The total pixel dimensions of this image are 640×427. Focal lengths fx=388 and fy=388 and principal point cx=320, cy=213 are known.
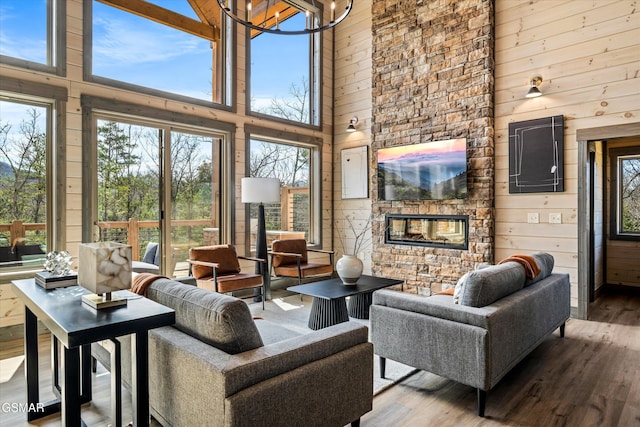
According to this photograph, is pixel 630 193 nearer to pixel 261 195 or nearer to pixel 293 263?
pixel 293 263

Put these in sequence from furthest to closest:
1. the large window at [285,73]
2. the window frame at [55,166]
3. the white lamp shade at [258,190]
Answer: the large window at [285,73]
the white lamp shade at [258,190]
the window frame at [55,166]

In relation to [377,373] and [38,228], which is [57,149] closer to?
[38,228]

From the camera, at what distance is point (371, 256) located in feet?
20.0

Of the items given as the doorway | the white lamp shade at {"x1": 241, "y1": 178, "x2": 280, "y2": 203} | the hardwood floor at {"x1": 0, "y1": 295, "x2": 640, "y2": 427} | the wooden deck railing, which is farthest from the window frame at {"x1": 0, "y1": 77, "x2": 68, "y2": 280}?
the doorway

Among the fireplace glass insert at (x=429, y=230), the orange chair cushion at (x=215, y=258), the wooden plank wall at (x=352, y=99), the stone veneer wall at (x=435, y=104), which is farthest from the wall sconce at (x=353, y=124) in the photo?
the orange chair cushion at (x=215, y=258)

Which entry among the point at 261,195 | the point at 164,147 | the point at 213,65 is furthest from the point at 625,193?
the point at 164,147

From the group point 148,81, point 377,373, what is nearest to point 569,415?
point 377,373

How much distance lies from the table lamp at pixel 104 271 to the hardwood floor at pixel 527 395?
92 cm

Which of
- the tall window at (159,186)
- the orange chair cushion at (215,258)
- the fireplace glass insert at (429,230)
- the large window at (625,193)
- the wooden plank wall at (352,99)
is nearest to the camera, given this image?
the tall window at (159,186)

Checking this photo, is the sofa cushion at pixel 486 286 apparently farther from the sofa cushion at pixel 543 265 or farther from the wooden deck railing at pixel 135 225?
the wooden deck railing at pixel 135 225

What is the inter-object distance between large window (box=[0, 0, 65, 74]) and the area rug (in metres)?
3.31

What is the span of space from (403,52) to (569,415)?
191 inches

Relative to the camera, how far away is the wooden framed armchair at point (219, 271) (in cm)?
419

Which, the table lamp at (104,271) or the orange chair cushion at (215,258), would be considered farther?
the orange chair cushion at (215,258)
